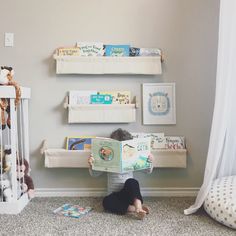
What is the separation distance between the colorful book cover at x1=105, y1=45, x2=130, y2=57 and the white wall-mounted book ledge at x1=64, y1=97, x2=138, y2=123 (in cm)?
34

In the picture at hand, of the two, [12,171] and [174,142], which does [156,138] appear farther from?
[12,171]

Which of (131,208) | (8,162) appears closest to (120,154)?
(131,208)

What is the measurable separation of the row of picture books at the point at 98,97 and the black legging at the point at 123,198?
0.56 metres

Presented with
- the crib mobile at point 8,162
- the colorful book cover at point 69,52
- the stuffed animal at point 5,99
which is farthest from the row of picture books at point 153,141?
the colorful book cover at point 69,52

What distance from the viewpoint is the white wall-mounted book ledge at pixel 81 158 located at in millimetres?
2135

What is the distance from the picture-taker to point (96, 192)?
2217 mm

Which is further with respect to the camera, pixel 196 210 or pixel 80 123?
pixel 80 123

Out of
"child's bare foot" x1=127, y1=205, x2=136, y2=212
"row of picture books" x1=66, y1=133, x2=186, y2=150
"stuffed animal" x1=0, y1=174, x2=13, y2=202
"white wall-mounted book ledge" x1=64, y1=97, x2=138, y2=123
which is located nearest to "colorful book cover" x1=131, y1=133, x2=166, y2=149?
"row of picture books" x1=66, y1=133, x2=186, y2=150

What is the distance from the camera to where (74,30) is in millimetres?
2162

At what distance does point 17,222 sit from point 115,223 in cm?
55

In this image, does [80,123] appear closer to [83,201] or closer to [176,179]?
[83,201]

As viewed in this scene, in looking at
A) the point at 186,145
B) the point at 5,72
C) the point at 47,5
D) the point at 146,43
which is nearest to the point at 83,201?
the point at 186,145

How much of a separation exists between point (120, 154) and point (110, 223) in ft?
1.29

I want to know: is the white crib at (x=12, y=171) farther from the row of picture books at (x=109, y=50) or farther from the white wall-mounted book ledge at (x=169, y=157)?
the white wall-mounted book ledge at (x=169, y=157)
